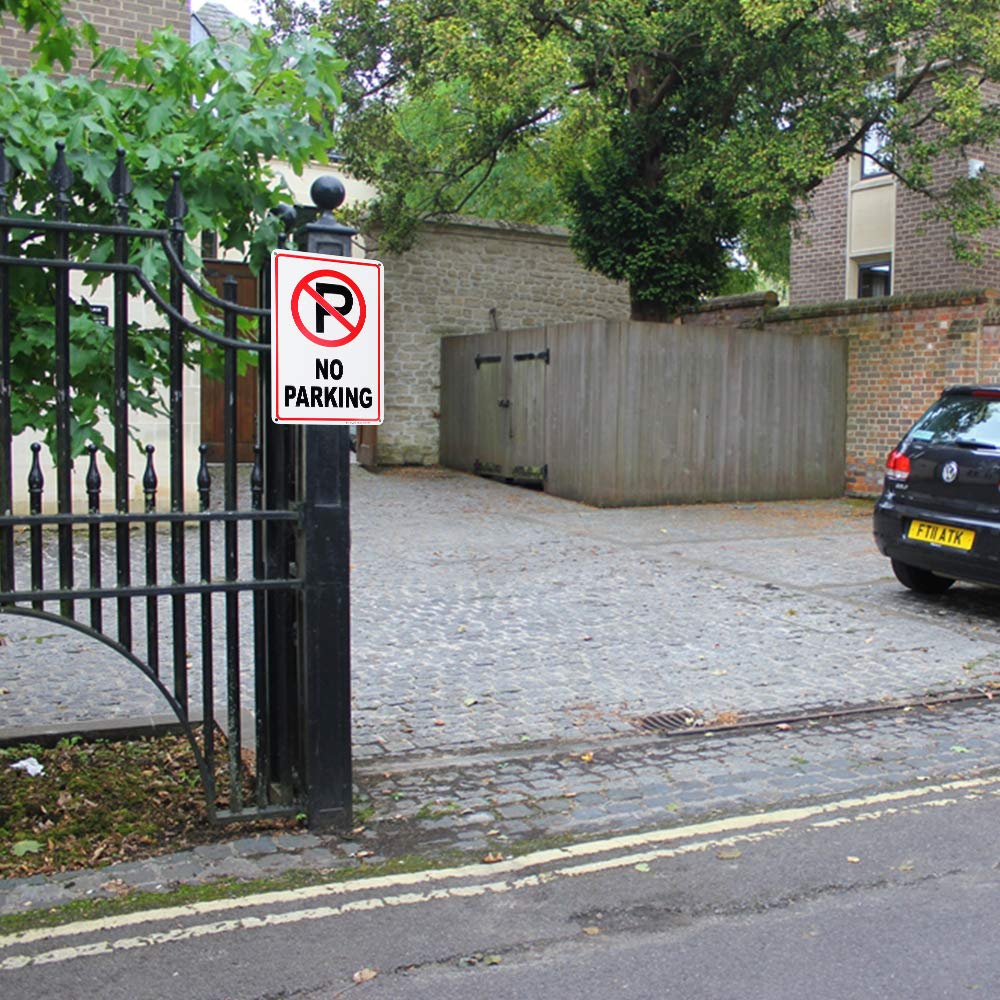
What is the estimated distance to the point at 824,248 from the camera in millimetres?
22406

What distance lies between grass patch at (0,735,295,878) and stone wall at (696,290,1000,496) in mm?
12969

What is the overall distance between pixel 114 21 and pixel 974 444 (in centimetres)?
977

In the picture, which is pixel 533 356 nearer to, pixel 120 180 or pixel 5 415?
pixel 120 180

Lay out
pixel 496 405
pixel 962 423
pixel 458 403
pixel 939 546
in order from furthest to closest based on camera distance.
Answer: pixel 458 403, pixel 496 405, pixel 962 423, pixel 939 546

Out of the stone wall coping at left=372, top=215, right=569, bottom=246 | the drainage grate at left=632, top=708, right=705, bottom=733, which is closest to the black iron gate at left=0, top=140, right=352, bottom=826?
the drainage grate at left=632, top=708, right=705, bottom=733

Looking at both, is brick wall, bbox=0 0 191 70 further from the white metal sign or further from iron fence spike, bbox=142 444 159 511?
iron fence spike, bbox=142 444 159 511

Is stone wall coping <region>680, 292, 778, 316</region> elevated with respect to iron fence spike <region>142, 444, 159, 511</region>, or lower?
elevated

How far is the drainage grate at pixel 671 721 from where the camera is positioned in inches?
246

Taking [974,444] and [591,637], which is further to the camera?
[974,444]

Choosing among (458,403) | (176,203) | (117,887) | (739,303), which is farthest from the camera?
(458,403)

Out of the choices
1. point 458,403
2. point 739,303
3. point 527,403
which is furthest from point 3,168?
point 739,303

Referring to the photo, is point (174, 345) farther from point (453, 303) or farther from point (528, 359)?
point (453, 303)

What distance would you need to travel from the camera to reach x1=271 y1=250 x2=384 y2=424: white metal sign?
4.39m

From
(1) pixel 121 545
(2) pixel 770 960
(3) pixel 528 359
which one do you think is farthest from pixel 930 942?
(3) pixel 528 359
